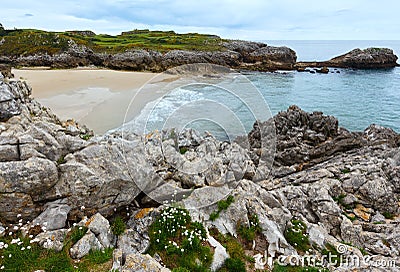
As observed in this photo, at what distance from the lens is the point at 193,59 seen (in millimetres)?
68188

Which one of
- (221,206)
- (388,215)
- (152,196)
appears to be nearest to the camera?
(152,196)

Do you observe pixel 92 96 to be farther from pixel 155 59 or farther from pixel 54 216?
pixel 155 59

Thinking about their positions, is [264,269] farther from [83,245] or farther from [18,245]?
[18,245]

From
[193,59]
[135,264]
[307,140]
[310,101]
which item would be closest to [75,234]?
[135,264]

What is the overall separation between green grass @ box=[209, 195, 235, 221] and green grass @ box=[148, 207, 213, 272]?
0.68 meters

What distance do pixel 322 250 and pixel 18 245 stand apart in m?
7.28

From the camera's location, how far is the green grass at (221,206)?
754cm

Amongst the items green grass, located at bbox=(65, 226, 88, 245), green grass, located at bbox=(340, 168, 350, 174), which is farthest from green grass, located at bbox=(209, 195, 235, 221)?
green grass, located at bbox=(340, 168, 350, 174)

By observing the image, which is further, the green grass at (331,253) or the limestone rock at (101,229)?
the green grass at (331,253)

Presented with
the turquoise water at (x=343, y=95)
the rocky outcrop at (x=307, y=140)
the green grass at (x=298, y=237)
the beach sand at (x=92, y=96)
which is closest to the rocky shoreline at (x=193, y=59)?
the turquoise water at (x=343, y=95)

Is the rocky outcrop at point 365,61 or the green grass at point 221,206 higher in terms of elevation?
the rocky outcrop at point 365,61

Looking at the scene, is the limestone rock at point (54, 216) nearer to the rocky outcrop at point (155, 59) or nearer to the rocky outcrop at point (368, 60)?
the rocky outcrop at point (155, 59)

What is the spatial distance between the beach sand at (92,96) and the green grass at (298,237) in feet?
34.2

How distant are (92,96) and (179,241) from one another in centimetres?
2822
